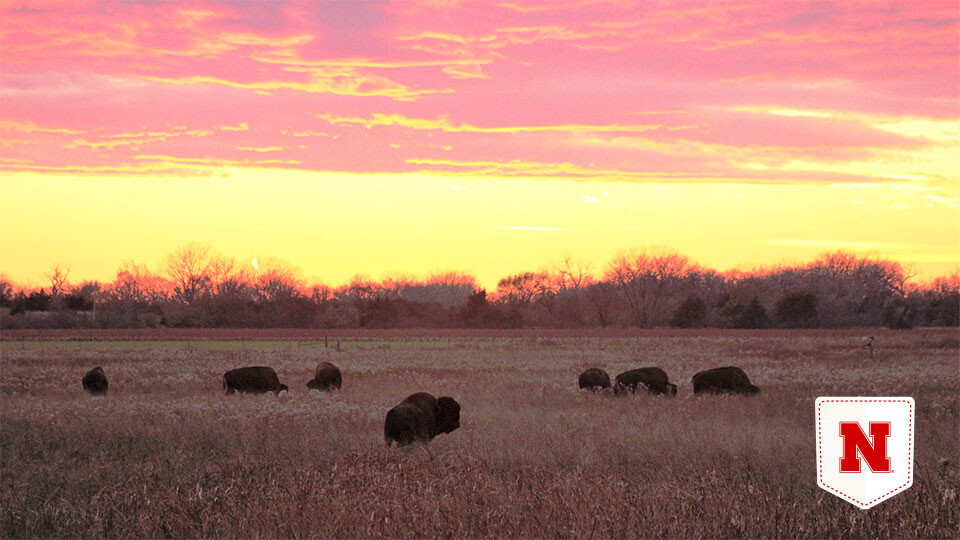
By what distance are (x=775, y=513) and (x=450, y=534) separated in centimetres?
305

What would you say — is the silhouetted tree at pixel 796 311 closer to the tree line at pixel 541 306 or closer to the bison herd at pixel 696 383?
the tree line at pixel 541 306

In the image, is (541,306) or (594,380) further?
(541,306)

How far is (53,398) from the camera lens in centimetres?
2580

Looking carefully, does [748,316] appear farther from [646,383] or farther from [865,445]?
[865,445]

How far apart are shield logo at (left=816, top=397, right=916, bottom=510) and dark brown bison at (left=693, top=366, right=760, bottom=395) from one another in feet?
73.5

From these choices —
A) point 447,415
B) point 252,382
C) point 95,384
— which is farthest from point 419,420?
point 95,384

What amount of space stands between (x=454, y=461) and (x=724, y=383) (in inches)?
637

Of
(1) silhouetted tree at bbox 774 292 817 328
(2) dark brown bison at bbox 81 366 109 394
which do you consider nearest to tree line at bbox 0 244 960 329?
(1) silhouetted tree at bbox 774 292 817 328

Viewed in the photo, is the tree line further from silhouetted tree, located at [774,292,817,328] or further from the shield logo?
the shield logo

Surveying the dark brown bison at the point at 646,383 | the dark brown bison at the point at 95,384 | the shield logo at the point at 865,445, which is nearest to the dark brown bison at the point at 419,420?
the dark brown bison at the point at 646,383

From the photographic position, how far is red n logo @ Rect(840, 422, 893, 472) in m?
4.79

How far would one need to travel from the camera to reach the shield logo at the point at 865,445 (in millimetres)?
4727

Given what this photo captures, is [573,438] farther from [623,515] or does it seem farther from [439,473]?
[623,515]

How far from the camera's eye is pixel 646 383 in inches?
1067
